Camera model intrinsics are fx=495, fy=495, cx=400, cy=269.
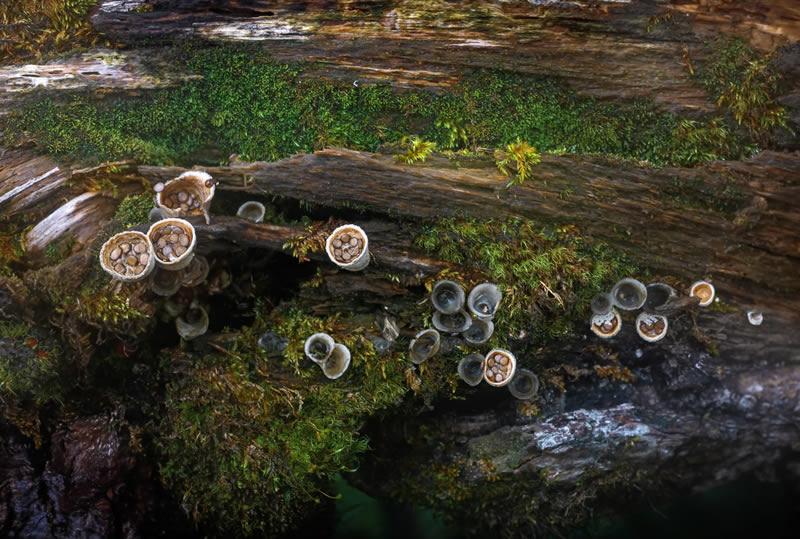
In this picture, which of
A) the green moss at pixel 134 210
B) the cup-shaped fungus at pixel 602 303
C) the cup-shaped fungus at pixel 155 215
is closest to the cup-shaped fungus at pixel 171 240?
the cup-shaped fungus at pixel 155 215

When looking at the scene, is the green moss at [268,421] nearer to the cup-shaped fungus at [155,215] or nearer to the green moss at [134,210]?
the cup-shaped fungus at [155,215]

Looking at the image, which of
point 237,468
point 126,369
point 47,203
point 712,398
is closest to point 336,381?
point 237,468

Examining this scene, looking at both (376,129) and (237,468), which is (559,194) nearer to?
(376,129)

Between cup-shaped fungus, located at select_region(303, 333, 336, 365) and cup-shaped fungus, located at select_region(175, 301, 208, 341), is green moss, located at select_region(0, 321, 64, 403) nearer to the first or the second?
cup-shaped fungus, located at select_region(175, 301, 208, 341)

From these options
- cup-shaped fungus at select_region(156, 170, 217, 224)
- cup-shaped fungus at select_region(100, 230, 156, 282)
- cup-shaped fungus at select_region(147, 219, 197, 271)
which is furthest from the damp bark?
cup-shaped fungus at select_region(100, 230, 156, 282)

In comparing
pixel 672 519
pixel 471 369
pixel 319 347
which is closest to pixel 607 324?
pixel 471 369

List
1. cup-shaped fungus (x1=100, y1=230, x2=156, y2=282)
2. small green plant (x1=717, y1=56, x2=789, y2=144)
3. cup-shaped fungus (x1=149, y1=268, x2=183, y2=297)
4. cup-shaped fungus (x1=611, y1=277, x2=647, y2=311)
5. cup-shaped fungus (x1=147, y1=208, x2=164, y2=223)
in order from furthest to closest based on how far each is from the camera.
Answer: cup-shaped fungus (x1=611, y1=277, x2=647, y2=311) < cup-shaped fungus (x1=147, y1=208, x2=164, y2=223) < small green plant (x1=717, y1=56, x2=789, y2=144) < cup-shaped fungus (x1=149, y1=268, x2=183, y2=297) < cup-shaped fungus (x1=100, y1=230, x2=156, y2=282)
